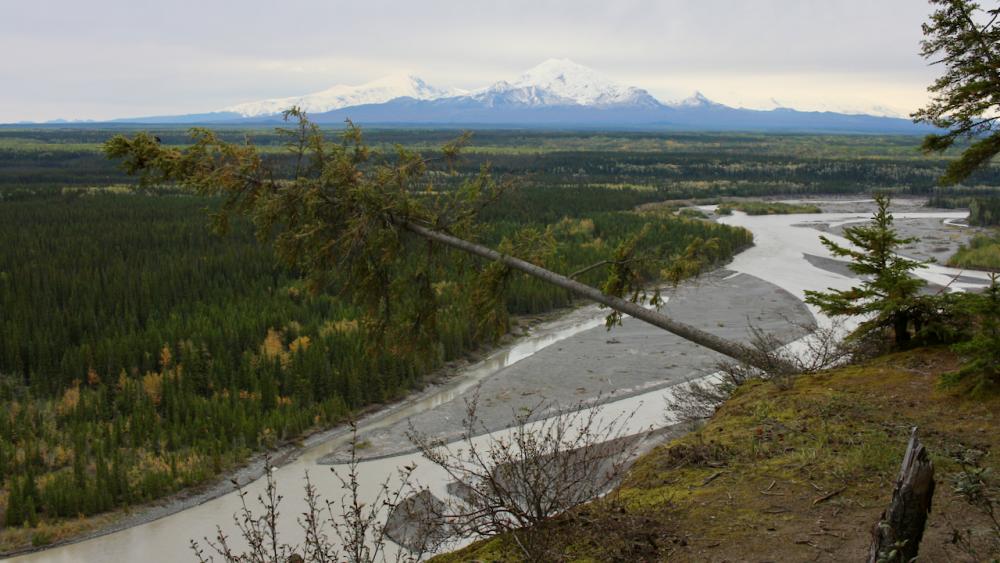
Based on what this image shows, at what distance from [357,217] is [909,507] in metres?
8.11

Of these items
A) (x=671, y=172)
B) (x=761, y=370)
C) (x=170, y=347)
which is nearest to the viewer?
(x=761, y=370)

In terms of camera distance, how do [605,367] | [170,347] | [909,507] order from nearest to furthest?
[909,507]
[170,347]
[605,367]

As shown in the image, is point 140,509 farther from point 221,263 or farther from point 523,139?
point 523,139

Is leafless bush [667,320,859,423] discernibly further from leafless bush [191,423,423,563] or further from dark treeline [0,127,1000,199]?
dark treeline [0,127,1000,199]

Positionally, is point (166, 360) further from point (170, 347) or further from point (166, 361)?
point (170, 347)

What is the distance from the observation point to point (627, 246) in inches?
443

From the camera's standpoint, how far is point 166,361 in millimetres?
20906

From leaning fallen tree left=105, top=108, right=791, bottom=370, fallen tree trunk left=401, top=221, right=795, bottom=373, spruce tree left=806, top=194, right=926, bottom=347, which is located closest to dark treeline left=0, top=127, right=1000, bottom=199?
leaning fallen tree left=105, top=108, right=791, bottom=370

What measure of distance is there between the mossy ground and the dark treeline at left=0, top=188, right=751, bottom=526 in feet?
8.82

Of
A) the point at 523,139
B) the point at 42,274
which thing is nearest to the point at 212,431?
the point at 42,274

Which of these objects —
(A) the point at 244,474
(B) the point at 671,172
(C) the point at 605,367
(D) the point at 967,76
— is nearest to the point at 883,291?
(D) the point at 967,76

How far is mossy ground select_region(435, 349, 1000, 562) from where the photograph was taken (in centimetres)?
648

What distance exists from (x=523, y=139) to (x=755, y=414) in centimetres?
18024

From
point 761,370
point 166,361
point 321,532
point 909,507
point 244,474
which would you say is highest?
point 909,507
